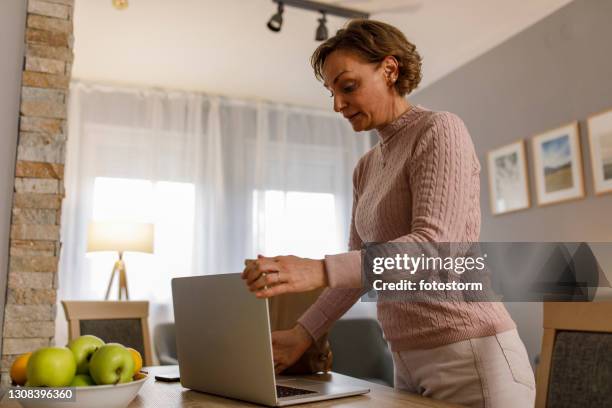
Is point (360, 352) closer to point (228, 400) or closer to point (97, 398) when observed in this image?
point (228, 400)

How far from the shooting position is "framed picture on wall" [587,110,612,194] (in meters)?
2.96

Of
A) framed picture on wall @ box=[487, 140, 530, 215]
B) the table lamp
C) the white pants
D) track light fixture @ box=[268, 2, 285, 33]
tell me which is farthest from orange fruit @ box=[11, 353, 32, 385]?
framed picture on wall @ box=[487, 140, 530, 215]

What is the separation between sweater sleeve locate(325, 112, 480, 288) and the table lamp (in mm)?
3120

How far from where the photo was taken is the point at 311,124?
5133 mm

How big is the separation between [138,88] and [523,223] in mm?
3108

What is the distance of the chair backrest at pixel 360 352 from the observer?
13.3 ft

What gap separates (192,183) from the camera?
4.65 meters

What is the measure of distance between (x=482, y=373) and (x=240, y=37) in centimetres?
311

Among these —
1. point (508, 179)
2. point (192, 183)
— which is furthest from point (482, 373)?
point (192, 183)

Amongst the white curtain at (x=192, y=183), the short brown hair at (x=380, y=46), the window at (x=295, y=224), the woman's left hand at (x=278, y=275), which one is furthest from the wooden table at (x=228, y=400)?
the window at (x=295, y=224)

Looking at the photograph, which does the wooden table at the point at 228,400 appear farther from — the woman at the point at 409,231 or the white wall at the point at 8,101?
the white wall at the point at 8,101

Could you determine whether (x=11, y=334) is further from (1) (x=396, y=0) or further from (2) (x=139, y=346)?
(1) (x=396, y=0)

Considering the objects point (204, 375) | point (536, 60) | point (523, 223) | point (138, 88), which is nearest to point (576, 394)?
point (204, 375)

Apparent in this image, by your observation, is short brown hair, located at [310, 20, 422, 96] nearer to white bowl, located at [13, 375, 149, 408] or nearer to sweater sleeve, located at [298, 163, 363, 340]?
sweater sleeve, located at [298, 163, 363, 340]
